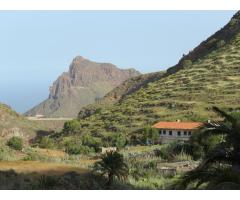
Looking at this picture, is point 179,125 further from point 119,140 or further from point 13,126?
point 13,126

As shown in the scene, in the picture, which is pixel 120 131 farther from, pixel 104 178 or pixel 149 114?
pixel 104 178

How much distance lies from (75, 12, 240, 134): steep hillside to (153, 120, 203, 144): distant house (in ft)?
11.7

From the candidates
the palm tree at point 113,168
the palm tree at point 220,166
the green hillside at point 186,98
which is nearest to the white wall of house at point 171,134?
the green hillside at point 186,98

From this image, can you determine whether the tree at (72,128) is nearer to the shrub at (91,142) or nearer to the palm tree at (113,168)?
the shrub at (91,142)

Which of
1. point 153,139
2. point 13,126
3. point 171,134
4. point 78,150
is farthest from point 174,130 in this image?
point 13,126

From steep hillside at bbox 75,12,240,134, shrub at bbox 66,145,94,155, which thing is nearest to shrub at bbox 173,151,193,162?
shrub at bbox 66,145,94,155

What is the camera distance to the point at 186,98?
79.9 m

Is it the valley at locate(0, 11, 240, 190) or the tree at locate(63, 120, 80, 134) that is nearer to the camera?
the valley at locate(0, 11, 240, 190)

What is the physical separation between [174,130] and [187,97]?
1887 cm

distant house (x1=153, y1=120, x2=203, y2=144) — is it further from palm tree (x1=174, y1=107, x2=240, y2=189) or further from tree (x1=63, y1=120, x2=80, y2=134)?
palm tree (x1=174, y1=107, x2=240, y2=189)

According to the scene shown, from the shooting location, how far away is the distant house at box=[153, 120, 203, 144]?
6088cm

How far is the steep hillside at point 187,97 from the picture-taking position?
72.8m

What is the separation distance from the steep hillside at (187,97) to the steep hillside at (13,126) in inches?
453

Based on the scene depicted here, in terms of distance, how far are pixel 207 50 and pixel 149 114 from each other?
45.2m
